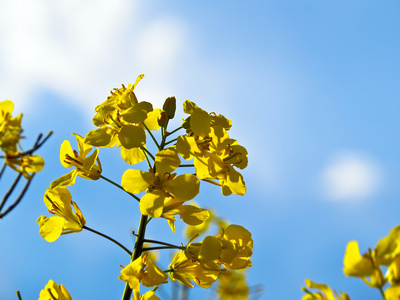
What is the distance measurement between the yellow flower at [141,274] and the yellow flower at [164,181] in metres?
0.29

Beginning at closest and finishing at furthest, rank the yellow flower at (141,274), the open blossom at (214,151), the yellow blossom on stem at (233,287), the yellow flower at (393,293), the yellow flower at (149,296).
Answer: the yellow flower at (393,293), the yellow flower at (141,274), the yellow flower at (149,296), the open blossom at (214,151), the yellow blossom on stem at (233,287)

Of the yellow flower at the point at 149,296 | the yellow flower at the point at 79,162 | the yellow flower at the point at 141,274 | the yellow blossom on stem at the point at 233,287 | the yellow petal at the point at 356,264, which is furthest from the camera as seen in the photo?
the yellow blossom on stem at the point at 233,287

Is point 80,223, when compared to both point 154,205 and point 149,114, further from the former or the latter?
point 149,114

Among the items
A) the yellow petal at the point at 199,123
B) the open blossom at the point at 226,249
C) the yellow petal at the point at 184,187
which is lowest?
the open blossom at the point at 226,249

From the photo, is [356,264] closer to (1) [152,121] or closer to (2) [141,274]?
(2) [141,274]

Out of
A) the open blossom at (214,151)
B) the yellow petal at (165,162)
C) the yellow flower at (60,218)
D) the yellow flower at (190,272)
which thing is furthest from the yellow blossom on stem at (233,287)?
the yellow petal at (165,162)

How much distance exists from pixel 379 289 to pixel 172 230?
1140 millimetres

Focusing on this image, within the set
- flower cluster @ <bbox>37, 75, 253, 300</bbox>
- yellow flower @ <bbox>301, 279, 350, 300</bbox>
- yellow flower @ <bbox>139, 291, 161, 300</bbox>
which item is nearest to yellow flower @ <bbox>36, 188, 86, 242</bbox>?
flower cluster @ <bbox>37, 75, 253, 300</bbox>

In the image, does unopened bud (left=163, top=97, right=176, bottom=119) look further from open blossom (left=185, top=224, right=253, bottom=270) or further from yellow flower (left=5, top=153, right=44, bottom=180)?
yellow flower (left=5, top=153, right=44, bottom=180)

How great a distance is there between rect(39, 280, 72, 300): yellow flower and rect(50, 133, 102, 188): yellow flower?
48cm

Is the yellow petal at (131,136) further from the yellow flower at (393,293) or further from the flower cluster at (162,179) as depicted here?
the yellow flower at (393,293)

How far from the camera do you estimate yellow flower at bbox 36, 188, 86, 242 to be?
2188 millimetres

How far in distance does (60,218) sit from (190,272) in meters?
0.70

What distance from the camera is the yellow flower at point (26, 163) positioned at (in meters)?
1.38
